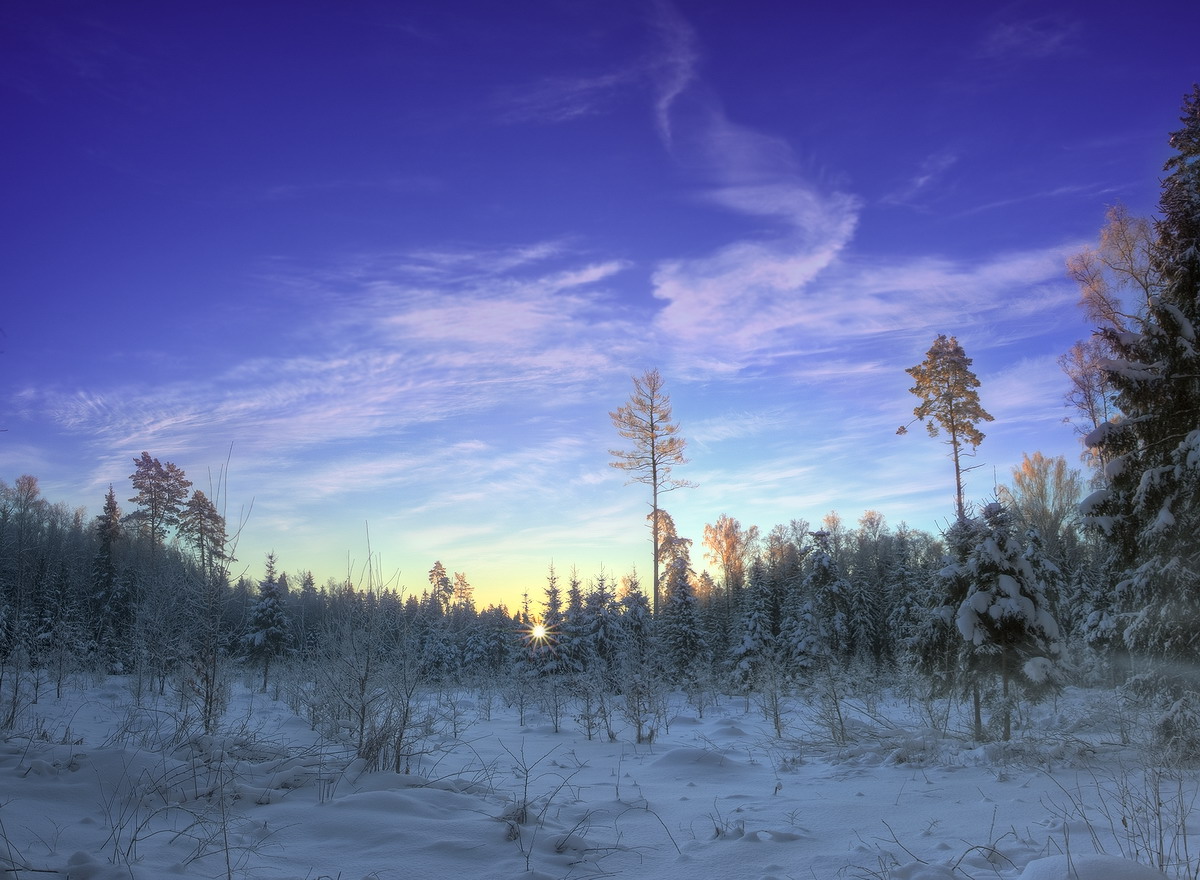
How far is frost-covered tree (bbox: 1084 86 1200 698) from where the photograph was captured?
30.1 ft

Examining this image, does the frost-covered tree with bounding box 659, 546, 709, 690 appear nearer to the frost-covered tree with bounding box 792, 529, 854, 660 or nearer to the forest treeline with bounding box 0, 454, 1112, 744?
the forest treeline with bounding box 0, 454, 1112, 744

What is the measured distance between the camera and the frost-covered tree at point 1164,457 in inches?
361

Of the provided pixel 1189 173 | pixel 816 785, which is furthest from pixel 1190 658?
pixel 1189 173

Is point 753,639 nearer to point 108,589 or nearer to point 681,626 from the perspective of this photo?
point 681,626

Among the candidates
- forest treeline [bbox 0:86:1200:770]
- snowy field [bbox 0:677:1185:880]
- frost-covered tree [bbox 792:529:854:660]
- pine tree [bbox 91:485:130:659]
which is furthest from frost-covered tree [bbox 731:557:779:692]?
pine tree [bbox 91:485:130:659]

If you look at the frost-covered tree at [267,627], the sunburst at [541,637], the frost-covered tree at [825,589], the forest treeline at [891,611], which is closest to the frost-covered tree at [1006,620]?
the forest treeline at [891,611]

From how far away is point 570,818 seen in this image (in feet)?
20.5

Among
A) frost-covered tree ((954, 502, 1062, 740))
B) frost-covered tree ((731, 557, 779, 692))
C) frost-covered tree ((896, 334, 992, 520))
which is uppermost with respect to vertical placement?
frost-covered tree ((896, 334, 992, 520))

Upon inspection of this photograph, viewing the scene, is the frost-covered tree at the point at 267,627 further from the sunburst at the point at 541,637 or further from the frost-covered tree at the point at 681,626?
the frost-covered tree at the point at 681,626

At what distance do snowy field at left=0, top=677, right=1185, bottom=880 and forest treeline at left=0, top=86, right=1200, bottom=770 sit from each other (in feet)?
4.90

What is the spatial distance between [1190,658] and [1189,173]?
745 centimetres

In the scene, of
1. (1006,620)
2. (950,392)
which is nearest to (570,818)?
(1006,620)

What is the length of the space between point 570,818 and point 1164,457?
1023 centimetres

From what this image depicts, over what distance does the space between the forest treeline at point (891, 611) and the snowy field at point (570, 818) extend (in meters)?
1.49
